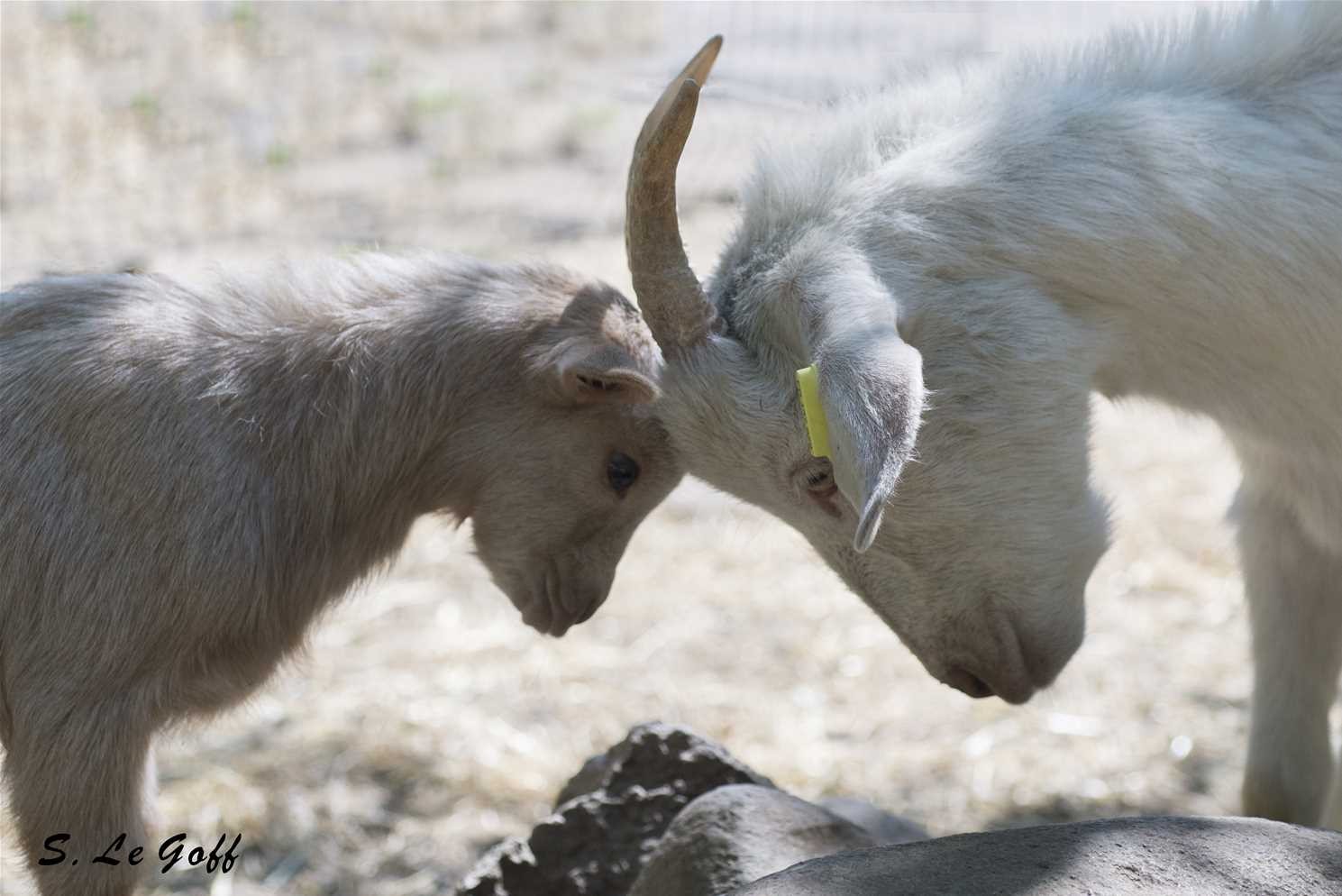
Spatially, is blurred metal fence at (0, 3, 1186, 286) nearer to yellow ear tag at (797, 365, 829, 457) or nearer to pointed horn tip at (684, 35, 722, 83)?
pointed horn tip at (684, 35, 722, 83)

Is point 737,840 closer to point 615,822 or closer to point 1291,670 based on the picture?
point 615,822

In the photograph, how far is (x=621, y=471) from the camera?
349cm

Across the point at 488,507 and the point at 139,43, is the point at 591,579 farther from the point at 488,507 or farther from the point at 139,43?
the point at 139,43

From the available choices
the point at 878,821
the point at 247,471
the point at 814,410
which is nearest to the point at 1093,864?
the point at 814,410

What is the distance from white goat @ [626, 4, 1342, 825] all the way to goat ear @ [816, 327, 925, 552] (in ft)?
0.74

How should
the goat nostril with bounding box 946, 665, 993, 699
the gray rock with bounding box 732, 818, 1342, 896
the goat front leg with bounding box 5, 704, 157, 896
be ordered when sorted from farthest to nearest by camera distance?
1. the goat nostril with bounding box 946, 665, 993, 699
2. the goat front leg with bounding box 5, 704, 157, 896
3. the gray rock with bounding box 732, 818, 1342, 896

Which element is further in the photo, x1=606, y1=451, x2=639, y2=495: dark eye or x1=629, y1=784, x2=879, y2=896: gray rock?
x1=606, y1=451, x2=639, y2=495: dark eye

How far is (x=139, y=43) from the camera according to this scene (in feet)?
32.5

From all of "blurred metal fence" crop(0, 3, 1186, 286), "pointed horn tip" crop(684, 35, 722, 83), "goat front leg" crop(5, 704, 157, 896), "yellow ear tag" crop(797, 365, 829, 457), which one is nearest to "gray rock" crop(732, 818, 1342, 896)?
"yellow ear tag" crop(797, 365, 829, 457)

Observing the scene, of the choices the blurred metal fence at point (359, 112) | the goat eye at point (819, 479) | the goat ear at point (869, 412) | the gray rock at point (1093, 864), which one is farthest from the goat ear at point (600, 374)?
the blurred metal fence at point (359, 112)

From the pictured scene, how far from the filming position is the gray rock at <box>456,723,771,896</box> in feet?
11.7

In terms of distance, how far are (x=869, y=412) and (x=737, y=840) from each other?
1012mm

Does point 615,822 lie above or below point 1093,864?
below

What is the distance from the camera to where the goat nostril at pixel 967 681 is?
133 inches
